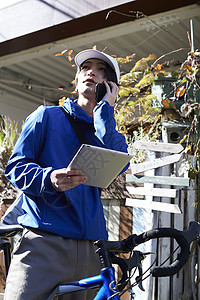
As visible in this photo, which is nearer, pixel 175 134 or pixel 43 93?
pixel 175 134

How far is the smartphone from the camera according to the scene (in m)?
1.97

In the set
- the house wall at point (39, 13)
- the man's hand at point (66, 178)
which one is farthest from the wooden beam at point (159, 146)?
the house wall at point (39, 13)

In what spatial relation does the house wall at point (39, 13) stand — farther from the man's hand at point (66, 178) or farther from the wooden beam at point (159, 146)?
the man's hand at point (66, 178)

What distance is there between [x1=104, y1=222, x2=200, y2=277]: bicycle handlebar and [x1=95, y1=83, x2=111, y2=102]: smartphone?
867mm

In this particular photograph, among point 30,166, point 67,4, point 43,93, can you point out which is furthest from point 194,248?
point 43,93

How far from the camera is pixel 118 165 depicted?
63.7 inches

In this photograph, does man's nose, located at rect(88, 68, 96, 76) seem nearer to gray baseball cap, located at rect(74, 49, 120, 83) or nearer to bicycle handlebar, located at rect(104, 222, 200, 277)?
gray baseball cap, located at rect(74, 49, 120, 83)

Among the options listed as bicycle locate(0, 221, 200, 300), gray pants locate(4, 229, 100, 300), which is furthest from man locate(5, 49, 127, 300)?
bicycle locate(0, 221, 200, 300)

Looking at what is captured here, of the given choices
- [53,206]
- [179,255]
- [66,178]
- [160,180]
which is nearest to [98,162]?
[66,178]

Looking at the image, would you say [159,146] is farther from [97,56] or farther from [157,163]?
[97,56]

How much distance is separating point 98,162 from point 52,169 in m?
0.27

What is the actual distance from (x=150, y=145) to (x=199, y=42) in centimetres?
422

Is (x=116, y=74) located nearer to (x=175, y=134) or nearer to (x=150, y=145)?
(x=150, y=145)

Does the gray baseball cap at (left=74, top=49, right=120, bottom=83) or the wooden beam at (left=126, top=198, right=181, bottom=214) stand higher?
the gray baseball cap at (left=74, top=49, right=120, bottom=83)
